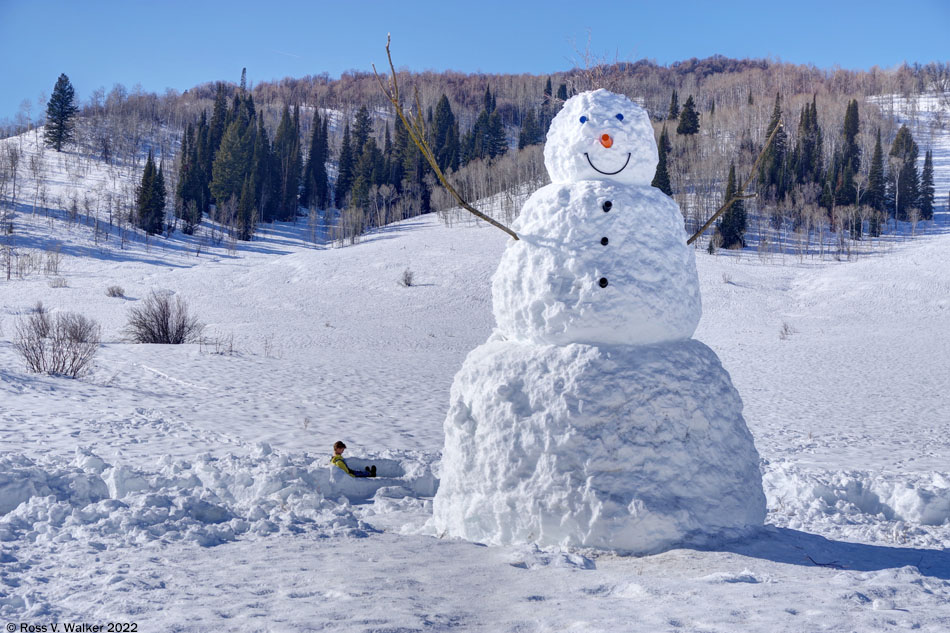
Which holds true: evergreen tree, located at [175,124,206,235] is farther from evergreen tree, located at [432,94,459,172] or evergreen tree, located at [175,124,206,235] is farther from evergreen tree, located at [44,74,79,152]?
evergreen tree, located at [432,94,459,172]

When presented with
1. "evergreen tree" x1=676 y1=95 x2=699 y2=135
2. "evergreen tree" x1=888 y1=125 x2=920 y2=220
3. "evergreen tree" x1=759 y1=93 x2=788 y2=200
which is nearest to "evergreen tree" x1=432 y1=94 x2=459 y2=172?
"evergreen tree" x1=676 y1=95 x2=699 y2=135

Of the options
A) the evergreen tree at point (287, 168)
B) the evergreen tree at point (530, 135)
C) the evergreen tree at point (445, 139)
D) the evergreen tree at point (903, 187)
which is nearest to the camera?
the evergreen tree at point (903, 187)

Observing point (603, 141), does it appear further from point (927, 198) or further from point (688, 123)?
point (688, 123)

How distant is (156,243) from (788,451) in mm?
46083

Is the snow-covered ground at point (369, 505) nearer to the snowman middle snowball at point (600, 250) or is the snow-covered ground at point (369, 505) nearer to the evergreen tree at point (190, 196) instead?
the snowman middle snowball at point (600, 250)

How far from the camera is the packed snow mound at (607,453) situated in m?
4.14

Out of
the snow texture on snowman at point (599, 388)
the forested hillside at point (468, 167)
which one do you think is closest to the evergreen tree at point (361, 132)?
the forested hillside at point (468, 167)

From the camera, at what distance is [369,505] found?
20.3ft

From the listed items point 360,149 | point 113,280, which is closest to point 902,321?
point 113,280

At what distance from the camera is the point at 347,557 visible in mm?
4105

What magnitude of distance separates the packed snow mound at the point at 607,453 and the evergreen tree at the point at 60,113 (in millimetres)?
78198

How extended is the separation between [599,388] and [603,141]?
1.72m

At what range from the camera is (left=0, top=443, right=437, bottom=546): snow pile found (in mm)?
4469

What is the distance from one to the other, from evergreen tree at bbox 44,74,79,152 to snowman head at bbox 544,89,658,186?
77.7m
